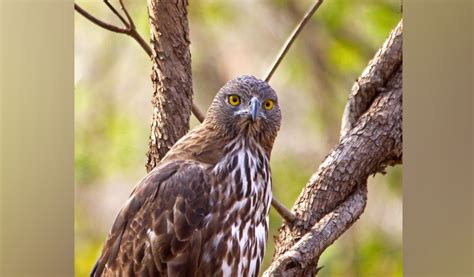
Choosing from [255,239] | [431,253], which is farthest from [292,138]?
[431,253]

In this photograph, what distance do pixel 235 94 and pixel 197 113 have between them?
383 millimetres

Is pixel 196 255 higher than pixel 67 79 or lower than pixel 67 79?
lower

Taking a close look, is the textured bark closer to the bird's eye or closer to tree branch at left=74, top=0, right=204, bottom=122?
tree branch at left=74, top=0, right=204, bottom=122

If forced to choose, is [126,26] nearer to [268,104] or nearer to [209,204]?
[268,104]

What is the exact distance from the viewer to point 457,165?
4.16 m

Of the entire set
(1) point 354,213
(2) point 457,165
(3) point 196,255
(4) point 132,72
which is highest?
(4) point 132,72

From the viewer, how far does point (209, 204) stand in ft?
10.3

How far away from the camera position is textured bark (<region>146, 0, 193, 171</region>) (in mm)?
3498

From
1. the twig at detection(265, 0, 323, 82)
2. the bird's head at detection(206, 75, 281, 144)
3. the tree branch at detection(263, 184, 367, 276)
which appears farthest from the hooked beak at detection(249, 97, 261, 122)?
the tree branch at detection(263, 184, 367, 276)

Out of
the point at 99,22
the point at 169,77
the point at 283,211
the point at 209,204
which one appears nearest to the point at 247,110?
the point at 209,204

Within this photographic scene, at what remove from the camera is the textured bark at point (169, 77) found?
11.5 ft

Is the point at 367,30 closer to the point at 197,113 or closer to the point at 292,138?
the point at 292,138

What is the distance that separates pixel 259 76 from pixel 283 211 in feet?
2.03

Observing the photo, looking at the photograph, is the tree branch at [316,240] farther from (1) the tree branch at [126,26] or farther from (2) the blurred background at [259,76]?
(1) the tree branch at [126,26]
